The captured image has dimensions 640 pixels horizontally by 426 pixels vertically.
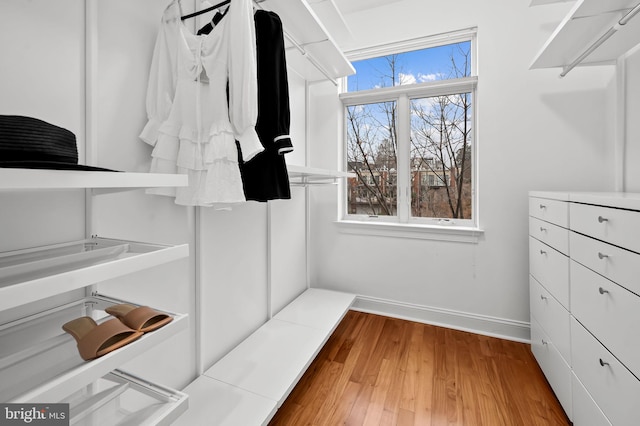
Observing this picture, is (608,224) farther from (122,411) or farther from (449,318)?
(122,411)

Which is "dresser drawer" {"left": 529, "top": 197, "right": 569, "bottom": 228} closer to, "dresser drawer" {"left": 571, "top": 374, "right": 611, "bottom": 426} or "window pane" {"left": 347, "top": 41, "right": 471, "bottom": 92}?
"dresser drawer" {"left": 571, "top": 374, "right": 611, "bottom": 426}

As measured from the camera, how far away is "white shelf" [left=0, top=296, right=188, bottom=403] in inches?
22.6

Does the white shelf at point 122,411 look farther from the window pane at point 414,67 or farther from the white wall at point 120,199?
the window pane at point 414,67

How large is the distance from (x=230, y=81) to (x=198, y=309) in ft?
3.47

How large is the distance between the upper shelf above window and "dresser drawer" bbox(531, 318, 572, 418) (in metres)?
1.55

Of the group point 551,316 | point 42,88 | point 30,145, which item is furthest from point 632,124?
point 42,88

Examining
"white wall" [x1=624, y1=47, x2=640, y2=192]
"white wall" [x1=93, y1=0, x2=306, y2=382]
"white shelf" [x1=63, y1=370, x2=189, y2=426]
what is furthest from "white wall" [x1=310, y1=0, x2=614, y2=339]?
"white shelf" [x1=63, y1=370, x2=189, y2=426]

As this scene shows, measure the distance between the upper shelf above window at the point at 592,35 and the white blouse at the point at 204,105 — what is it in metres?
1.46

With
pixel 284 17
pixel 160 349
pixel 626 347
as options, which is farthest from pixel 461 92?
pixel 160 349

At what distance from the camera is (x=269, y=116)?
3.89ft

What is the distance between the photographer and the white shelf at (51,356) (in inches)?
22.6

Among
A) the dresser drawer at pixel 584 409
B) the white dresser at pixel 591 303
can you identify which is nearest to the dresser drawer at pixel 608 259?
the white dresser at pixel 591 303

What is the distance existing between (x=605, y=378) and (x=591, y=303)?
0.27 meters

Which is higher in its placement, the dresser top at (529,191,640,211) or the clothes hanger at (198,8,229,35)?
the clothes hanger at (198,8,229,35)
